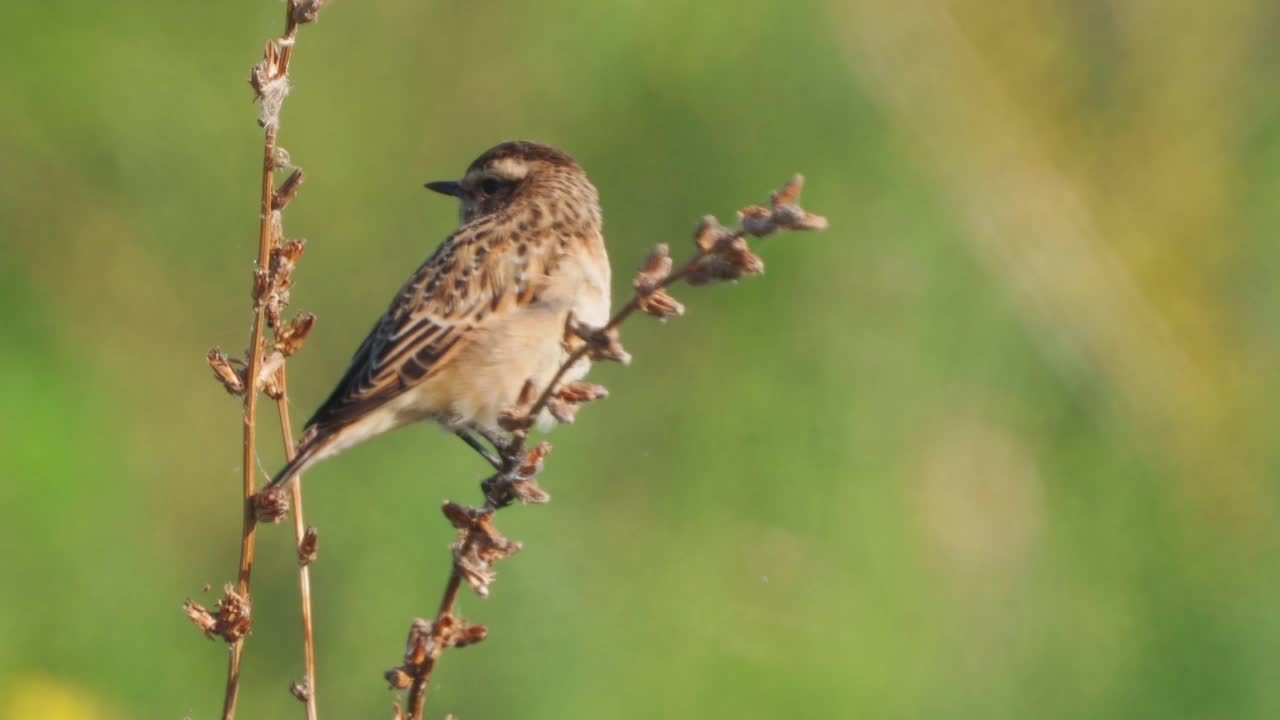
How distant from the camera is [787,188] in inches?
88.8

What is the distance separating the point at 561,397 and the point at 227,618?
0.70 m

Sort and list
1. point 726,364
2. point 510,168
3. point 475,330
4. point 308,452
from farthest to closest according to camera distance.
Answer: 1. point 726,364
2. point 510,168
3. point 475,330
4. point 308,452

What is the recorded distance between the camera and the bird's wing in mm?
3910

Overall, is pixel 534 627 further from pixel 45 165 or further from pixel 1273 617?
pixel 45 165

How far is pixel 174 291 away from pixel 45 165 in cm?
72

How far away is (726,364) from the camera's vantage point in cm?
606

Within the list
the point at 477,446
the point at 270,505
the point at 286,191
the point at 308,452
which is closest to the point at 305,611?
the point at 270,505

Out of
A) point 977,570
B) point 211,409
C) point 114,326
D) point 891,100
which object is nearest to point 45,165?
point 114,326

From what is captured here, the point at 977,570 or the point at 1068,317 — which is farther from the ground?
the point at 1068,317

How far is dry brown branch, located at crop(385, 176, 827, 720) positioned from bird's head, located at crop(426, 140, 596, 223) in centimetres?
213

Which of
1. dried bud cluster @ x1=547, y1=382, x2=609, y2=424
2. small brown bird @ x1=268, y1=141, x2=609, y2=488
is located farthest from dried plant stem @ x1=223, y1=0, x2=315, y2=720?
small brown bird @ x1=268, y1=141, x2=609, y2=488

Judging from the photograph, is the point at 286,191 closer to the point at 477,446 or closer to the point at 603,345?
the point at 603,345

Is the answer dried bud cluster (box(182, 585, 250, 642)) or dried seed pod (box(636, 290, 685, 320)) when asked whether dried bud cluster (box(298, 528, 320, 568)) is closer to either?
dried bud cluster (box(182, 585, 250, 642))

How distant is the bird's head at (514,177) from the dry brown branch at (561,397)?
7.00ft
